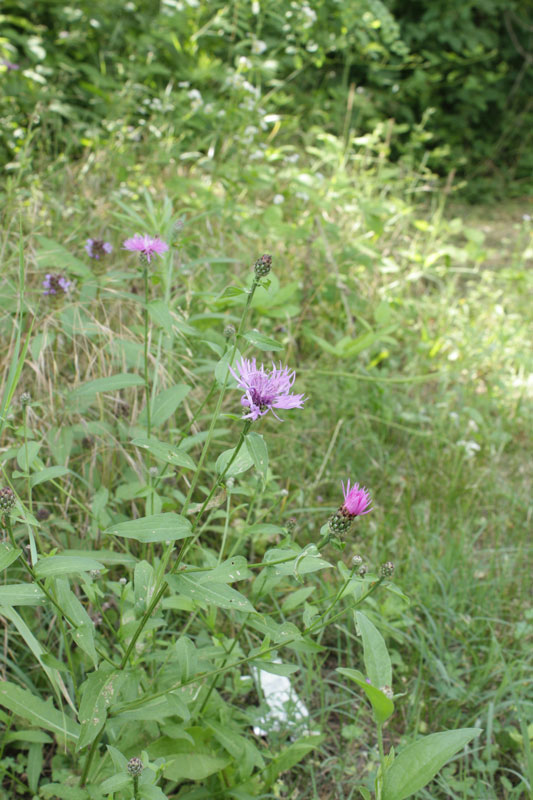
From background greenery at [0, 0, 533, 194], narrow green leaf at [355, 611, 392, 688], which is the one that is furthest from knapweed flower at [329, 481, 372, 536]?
background greenery at [0, 0, 533, 194]

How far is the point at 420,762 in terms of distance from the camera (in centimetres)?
99

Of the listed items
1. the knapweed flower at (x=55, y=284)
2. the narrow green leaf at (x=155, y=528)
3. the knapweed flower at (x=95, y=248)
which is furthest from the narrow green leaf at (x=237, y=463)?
the knapweed flower at (x=95, y=248)

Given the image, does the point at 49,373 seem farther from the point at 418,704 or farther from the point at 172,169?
the point at 172,169

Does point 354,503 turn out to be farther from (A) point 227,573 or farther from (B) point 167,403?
(B) point 167,403

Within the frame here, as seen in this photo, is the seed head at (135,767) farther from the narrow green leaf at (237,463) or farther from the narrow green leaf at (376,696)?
the narrow green leaf at (237,463)

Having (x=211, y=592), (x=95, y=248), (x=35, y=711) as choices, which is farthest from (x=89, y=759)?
(x=95, y=248)

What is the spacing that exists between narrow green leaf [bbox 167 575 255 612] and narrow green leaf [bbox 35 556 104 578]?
0.36 feet

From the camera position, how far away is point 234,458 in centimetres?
104

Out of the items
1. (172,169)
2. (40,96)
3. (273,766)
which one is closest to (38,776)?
(273,766)

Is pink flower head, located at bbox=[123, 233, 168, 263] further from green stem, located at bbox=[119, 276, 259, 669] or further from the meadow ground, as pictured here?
green stem, located at bbox=[119, 276, 259, 669]

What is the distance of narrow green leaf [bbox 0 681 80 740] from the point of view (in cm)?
120

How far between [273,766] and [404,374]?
1780 millimetres

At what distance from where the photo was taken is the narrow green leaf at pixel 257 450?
0.96 m

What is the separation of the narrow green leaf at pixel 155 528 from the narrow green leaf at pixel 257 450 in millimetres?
143
